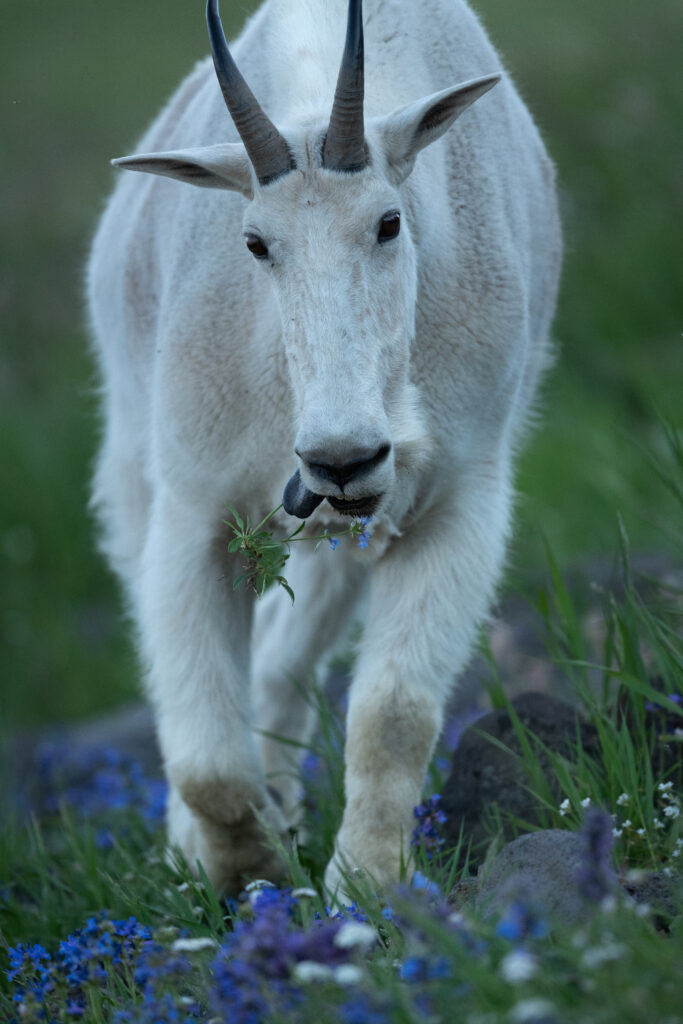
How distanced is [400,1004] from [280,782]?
294 centimetres

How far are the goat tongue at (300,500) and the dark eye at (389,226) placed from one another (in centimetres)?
61

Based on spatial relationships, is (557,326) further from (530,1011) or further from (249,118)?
(530,1011)

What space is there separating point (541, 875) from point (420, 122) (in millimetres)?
1819

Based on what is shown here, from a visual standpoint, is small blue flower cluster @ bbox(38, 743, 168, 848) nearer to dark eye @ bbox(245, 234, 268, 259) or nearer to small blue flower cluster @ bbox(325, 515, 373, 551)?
small blue flower cluster @ bbox(325, 515, 373, 551)

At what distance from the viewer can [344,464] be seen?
10.0 feet

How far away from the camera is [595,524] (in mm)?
8211

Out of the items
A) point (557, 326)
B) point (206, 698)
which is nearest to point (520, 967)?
point (206, 698)

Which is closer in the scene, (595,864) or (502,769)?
(595,864)

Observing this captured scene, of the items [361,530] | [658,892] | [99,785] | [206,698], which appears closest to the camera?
[658,892]

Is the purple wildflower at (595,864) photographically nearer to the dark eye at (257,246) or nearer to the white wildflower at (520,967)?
the white wildflower at (520,967)

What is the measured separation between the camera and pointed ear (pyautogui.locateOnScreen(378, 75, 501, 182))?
3441mm

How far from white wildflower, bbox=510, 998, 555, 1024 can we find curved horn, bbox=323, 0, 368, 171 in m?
2.08

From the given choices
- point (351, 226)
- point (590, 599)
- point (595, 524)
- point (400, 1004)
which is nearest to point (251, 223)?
point (351, 226)

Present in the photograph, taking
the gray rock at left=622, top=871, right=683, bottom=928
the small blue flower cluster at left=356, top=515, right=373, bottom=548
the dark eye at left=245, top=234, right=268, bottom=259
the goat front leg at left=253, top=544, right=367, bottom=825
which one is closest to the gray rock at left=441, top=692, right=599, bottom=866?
the small blue flower cluster at left=356, top=515, right=373, bottom=548
